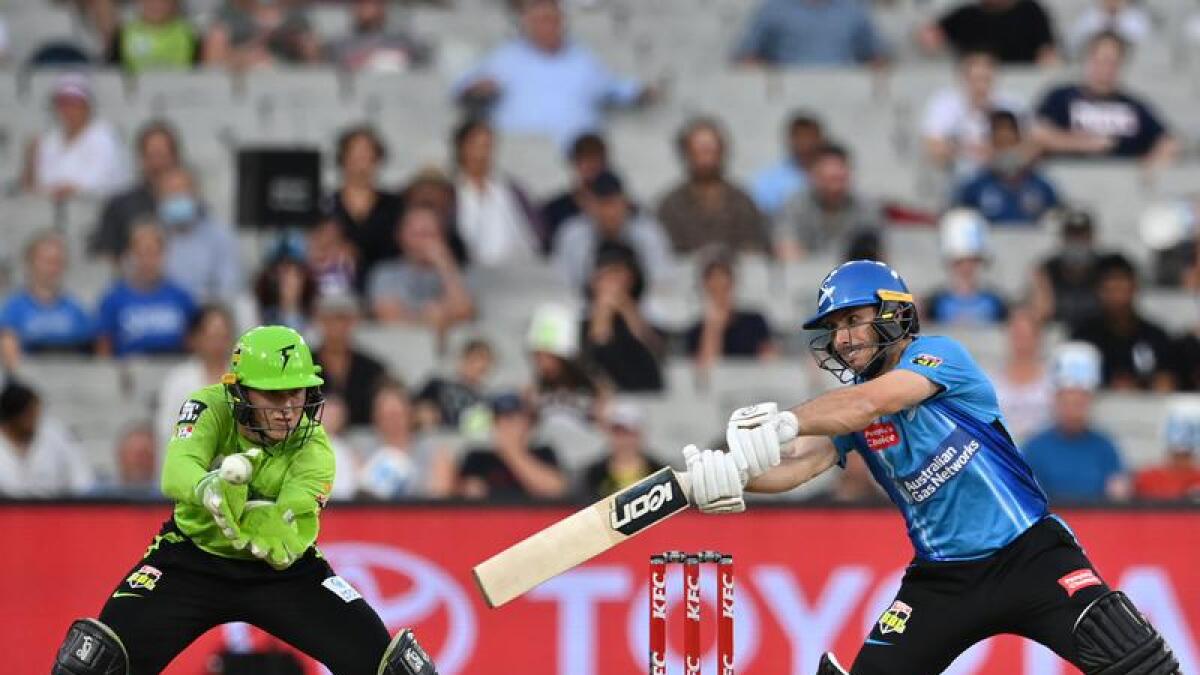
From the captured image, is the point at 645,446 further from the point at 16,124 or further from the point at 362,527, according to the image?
the point at 16,124

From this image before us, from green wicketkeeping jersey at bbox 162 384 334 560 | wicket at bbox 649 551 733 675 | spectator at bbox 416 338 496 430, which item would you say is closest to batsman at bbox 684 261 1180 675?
wicket at bbox 649 551 733 675

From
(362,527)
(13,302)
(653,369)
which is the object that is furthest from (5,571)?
(653,369)

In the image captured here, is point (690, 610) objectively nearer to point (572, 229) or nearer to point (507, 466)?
point (507, 466)

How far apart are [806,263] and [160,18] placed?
17.2 feet

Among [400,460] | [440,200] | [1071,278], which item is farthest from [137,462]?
[1071,278]

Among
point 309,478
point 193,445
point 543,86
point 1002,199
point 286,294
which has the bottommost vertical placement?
point 309,478

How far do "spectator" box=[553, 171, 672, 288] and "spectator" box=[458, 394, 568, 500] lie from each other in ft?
6.71

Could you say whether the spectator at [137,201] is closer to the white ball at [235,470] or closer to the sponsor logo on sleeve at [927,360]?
the white ball at [235,470]

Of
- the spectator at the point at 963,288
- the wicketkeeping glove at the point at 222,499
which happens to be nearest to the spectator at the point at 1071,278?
the spectator at the point at 963,288

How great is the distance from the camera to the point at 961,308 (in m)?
15.0

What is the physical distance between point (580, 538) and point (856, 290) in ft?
4.78

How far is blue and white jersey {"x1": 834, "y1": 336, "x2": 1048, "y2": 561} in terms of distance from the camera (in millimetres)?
8891

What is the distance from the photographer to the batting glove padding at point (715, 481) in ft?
27.5

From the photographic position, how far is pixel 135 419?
48.2ft
